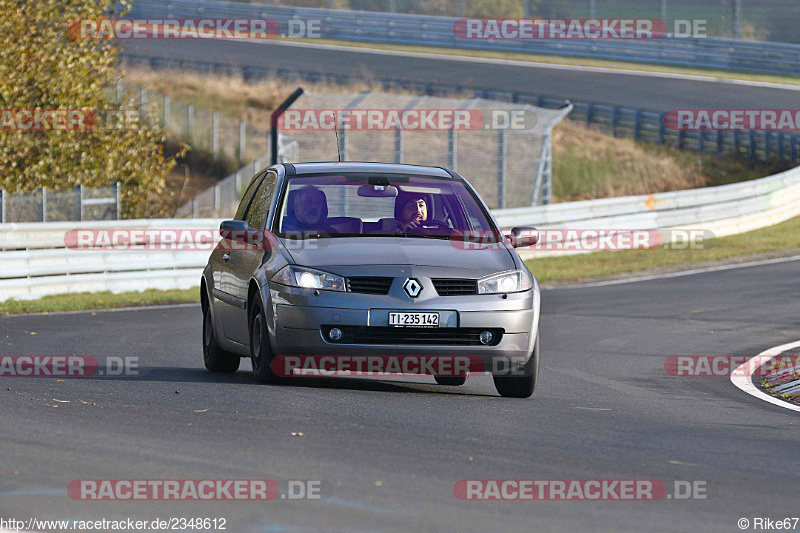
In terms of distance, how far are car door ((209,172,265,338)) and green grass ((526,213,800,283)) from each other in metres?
12.4

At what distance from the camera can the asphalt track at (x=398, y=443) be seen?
574 cm

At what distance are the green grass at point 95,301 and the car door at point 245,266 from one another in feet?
27.2

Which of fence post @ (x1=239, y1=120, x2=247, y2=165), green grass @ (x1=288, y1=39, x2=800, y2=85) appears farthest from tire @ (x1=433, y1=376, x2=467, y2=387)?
green grass @ (x1=288, y1=39, x2=800, y2=85)

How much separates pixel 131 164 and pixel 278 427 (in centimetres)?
2040

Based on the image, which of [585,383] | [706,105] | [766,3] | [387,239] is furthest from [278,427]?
[766,3]

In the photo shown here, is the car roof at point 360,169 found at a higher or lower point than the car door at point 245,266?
higher

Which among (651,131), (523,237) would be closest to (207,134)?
(651,131)

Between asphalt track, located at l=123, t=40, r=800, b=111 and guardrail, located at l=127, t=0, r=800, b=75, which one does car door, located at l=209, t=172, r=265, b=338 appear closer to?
asphalt track, located at l=123, t=40, r=800, b=111

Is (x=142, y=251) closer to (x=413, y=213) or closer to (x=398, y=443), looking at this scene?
(x=413, y=213)

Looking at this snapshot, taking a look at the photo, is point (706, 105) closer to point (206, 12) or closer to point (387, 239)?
point (206, 12)

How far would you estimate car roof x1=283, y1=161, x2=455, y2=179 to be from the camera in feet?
35.1

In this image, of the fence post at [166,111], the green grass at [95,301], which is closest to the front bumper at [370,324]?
the green grass at [95,301]

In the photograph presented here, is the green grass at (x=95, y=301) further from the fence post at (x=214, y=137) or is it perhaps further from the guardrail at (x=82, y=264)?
the fence post at (x=214, y=137)

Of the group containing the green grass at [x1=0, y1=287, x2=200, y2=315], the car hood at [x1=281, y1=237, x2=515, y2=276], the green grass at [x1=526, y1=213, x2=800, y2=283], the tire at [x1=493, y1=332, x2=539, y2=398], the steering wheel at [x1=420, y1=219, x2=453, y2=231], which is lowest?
the green grass at [x1=526, y1=213, x2=800, y2=283]
